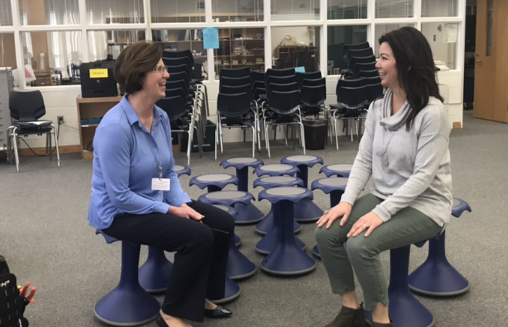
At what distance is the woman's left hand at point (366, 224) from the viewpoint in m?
2.29

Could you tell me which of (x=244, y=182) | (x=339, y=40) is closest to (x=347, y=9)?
(x=339, y=40)

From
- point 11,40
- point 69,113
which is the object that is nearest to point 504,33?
point 69,113

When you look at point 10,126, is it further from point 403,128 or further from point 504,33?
point 504,33

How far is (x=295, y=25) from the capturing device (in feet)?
27.9

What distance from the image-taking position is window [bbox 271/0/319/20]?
8617 mm

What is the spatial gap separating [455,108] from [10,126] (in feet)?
21.3

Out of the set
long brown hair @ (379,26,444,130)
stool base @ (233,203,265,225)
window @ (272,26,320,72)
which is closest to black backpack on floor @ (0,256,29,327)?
long brown hair @ (379,26,444,130)

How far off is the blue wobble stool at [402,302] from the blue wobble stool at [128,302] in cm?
105

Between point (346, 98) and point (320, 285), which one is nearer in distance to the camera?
point (320, 285)

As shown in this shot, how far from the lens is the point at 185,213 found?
2527 millimetres

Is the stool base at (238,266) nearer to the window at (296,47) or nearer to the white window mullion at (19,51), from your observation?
the white window mullion at (19,51)

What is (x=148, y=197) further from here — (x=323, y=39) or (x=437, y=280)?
(x=323, y=39)

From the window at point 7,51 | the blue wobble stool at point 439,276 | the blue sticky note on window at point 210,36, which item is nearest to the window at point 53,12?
the window at point 7,51

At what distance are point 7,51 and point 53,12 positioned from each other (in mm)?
832
